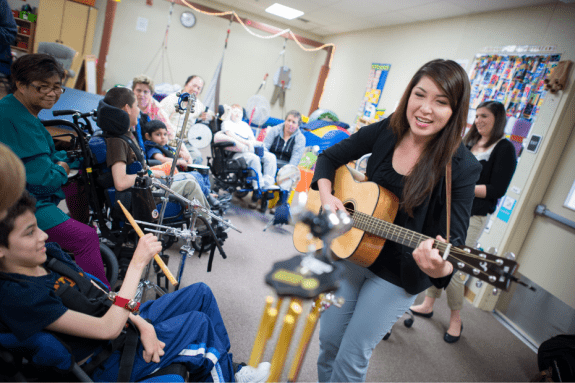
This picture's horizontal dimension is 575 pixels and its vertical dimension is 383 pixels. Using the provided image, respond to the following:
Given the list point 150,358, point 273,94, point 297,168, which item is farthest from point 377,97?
point 150,358

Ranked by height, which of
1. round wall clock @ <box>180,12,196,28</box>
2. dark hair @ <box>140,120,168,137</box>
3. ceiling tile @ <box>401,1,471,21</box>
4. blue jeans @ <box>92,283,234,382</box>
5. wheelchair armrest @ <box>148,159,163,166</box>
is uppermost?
ceiling tile @ <box>401,1,471,21</box>

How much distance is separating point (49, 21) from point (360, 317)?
8.03 metres

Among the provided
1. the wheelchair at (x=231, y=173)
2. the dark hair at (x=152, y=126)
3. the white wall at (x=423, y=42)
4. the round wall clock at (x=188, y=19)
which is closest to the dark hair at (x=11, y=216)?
the dark hair at (x=152, y=126)

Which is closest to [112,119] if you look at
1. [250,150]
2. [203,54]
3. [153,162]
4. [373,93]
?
[153,162]

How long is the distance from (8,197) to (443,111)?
1284mm

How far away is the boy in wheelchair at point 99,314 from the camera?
3.08 feet

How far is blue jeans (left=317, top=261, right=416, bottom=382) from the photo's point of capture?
1.26 meters

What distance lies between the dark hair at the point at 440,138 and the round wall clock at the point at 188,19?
26.5ft

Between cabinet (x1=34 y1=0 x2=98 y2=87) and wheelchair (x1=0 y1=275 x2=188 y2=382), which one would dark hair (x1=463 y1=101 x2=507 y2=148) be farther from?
cabinet (x1=34 y1=0 x2=98 y2=87)

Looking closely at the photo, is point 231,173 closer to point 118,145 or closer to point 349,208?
point 118,145

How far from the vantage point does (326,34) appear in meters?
8.69

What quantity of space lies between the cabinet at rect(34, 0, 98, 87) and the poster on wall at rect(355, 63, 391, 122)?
5464mm

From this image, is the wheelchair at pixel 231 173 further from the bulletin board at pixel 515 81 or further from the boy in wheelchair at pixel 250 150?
the bulletin board at pixel 515 81

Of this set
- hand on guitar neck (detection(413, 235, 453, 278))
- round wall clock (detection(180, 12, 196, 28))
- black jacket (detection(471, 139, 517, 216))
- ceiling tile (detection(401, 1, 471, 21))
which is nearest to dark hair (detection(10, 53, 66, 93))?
hand on guitar neck (detection(413, 235, 453, 278))
